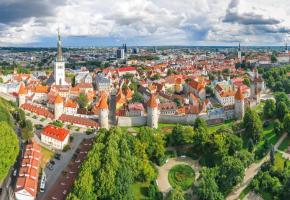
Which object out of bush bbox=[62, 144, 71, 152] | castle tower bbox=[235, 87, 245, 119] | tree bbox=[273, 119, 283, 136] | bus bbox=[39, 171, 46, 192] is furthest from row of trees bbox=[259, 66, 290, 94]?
bus bbox=[39, 171, 46, 192]

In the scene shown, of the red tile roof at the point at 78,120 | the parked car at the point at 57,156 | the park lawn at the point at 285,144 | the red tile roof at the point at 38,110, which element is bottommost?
the parked car at the point at 57,156

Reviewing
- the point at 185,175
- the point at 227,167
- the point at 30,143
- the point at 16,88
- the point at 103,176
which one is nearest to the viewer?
the point at 103,176

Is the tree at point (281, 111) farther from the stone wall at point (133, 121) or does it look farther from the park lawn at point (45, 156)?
the park lawn at point (45, 156)

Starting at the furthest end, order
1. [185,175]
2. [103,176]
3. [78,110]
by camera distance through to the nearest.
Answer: [78,110] → [185,175] → [103,176]

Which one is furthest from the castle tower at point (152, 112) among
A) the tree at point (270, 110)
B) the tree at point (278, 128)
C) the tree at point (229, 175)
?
the tree at point (270, 110)

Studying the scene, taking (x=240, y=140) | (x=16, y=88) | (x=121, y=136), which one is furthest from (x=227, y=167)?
(x=16, y=88)

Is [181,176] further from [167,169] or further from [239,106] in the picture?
[239,106]

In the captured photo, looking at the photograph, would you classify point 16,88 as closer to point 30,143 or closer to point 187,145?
point 30,143
